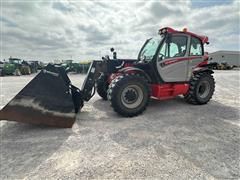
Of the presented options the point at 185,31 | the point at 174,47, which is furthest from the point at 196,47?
the point at 174,47

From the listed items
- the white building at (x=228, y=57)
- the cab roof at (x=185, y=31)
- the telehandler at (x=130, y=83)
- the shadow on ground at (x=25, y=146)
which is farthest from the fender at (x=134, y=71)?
the white building at (x=228, y=57)

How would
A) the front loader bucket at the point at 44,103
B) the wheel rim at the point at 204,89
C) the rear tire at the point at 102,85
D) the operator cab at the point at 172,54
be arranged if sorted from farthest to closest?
the wheel rim at the point at 204,89 < the rear tire at the point at 102,85 < the operator cab at the point at 172,54 < the front loader bucket at the point at 44,103

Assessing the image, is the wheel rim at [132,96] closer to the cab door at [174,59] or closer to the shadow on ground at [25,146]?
the cab door at [174,59]

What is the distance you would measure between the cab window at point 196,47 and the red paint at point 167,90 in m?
1.00

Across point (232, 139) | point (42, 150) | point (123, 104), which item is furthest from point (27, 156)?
point (232, 139)

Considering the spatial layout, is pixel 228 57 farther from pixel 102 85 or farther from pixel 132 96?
pixel 132 96

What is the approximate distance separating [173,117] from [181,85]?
128cm

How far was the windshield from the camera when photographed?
190 inches

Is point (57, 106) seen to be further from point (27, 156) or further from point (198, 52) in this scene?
point (198, 52)

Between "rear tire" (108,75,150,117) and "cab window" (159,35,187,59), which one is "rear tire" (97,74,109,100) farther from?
"cab window" (159,35,187,59)

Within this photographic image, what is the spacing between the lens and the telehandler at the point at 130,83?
349cm

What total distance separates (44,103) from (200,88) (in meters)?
4.51

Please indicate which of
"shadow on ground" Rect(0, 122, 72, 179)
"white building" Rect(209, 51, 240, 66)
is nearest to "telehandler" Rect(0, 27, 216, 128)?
"shadow on ground" Rect(0, 122, 72, 179)

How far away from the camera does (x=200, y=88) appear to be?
5.56 m
